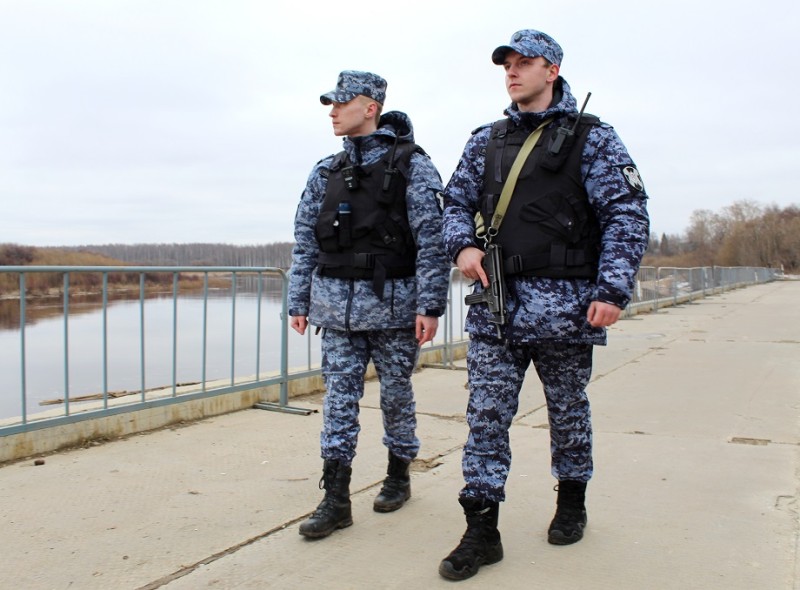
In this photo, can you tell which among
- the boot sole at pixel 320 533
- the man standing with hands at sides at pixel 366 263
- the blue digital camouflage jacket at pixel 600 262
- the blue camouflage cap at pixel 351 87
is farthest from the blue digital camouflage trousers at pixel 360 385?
the blue camouflage cap at pixel 351 87

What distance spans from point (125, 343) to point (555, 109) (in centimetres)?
390

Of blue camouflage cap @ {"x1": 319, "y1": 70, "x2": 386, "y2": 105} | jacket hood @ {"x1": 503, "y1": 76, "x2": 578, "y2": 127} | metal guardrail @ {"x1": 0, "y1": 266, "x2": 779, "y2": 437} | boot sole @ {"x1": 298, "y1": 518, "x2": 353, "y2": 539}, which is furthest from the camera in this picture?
metal guardrail @ {"x1": 0, "y1": 266, "x2": 779, "y2": 437}

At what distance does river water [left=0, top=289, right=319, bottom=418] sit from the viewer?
425 cm

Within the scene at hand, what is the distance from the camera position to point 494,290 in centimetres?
247

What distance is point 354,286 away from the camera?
292 centimetres

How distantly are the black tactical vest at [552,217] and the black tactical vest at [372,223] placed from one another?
20.2 inches

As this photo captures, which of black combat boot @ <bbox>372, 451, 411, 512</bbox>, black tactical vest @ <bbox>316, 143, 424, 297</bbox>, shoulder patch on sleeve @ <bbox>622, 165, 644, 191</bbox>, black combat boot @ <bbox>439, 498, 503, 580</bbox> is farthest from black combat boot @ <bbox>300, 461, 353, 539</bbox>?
shoulder patch on sleeve @ <bbox>622, 165, 644, 191</bbox>

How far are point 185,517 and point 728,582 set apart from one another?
6.61 feet

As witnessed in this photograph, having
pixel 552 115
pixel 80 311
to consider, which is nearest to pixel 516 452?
pixel 552 115

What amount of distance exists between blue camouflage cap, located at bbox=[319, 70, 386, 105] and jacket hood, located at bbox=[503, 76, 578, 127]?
65 cm

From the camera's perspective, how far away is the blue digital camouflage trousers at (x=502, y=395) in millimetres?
2477

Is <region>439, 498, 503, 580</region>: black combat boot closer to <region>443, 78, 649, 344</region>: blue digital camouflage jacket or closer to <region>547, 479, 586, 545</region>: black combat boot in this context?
<region>547, 479, 586, 545</region>: black combat boot

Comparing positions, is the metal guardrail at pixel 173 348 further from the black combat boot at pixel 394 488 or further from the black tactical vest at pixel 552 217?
the black combat boot at pixel 394 488

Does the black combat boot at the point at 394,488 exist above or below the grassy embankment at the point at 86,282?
below
